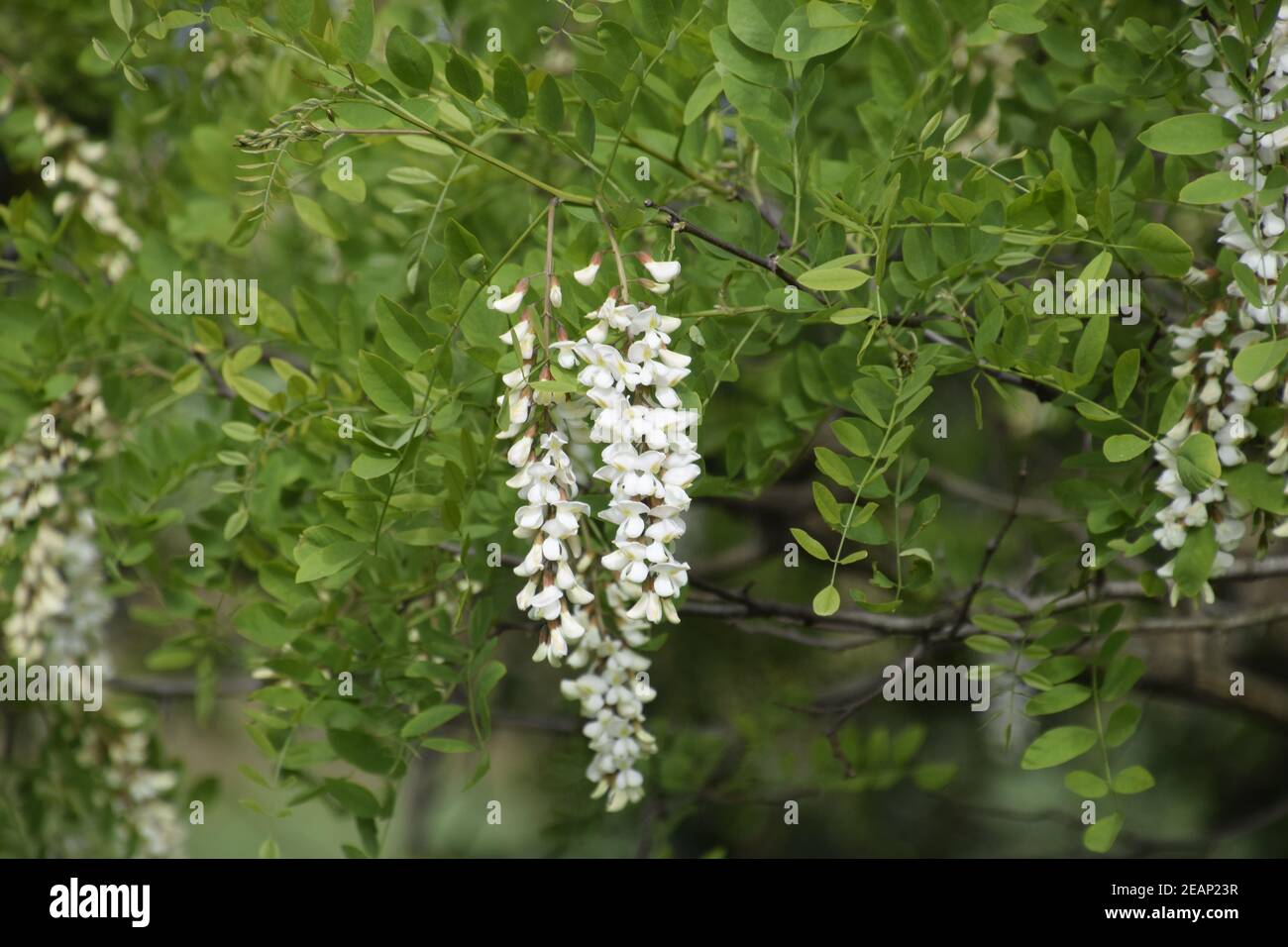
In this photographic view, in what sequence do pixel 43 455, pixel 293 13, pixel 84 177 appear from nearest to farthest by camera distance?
1. pixel 293 13
2. pixel 43 455
3. pixel 84 177

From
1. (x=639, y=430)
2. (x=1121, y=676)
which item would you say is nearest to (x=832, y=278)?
(x=639, y=430)

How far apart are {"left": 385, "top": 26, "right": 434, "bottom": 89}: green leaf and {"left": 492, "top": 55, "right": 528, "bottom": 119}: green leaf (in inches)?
2.7

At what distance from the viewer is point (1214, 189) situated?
34.5 inches

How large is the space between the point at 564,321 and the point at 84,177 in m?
1.02

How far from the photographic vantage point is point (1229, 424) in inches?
37.7

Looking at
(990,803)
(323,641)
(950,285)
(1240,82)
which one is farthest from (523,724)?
(990,803)

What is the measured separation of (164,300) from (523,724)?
91cm

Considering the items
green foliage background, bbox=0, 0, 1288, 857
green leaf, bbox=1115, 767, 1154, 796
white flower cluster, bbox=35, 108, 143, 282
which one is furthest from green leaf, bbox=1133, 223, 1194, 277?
white flower cluster, bbox=35, 108, 143, 282

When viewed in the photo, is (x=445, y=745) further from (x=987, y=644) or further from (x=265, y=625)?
(x=987, y=644)

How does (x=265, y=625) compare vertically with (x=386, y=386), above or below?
below

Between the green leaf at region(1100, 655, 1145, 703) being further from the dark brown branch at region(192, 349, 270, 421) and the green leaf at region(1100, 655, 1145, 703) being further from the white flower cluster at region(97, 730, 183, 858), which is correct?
the white flower cluster at region(97, 730, 183, 858)

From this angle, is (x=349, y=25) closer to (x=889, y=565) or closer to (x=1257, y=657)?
(x=889, y=565)

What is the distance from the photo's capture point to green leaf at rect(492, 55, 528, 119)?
2.81ft

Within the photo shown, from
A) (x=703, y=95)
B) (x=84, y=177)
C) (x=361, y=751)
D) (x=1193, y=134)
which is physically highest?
(x=84, y=177)
